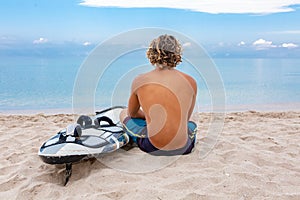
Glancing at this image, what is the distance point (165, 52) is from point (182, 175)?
112 cm

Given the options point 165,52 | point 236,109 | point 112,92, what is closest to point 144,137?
point 165,52

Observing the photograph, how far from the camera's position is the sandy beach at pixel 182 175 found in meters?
2.54

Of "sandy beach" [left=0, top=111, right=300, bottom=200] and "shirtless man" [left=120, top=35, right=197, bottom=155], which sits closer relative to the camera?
"sandy beach" [left=0, top=111, right=300, bottom=200]

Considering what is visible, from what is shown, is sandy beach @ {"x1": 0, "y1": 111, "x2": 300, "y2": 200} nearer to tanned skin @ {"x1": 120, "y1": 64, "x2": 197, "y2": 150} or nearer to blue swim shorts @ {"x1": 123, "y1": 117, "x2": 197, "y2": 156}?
blue swim shorts @ {"x1": 123, "y1": 117, "x2": 197, "y2": 156}

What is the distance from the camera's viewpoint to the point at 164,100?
3129 mm

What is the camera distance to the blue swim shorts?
3.29 meters

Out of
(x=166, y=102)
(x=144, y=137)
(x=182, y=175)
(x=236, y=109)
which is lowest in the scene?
(x=236, y=109)

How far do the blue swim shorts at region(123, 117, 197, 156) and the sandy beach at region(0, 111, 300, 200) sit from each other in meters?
0.08

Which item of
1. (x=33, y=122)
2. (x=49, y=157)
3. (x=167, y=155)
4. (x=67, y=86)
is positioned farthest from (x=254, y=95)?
(x=49, y=157)

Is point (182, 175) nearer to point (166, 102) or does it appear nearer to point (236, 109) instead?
point (166, 102)

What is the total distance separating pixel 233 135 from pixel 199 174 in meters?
1.62

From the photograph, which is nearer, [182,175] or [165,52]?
[182,175]

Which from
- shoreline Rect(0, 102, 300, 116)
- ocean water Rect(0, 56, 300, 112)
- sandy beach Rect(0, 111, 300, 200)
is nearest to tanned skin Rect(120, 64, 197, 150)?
sandy beach Rect(0, 111, 300, 200)

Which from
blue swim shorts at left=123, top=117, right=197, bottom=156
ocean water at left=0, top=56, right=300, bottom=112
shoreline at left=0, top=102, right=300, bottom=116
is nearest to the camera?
blue swim shorts at left=123, top=117, right=197, bottom=156
